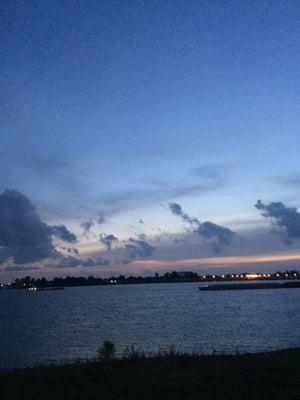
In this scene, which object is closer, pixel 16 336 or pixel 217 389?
pixel 217 389

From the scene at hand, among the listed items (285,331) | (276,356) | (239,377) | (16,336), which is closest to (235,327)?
(285,331)

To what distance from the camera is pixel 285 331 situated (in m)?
65.8

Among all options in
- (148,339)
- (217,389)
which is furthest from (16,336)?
(217,389)

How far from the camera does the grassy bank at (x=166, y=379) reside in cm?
1461

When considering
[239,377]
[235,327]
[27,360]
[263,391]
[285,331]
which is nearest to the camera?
[263,391]

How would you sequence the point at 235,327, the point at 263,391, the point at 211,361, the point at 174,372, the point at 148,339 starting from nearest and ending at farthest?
the point at 263,391 < the point at 174,372 < the point at 211,361 < the point at 148,339 < the point at 235,327

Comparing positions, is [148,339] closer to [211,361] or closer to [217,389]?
[211,361]

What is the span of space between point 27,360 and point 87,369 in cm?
2816

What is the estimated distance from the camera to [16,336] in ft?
226

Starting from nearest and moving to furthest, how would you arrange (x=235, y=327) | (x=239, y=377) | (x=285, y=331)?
1. (x=239, y=377)
2. (x=285, y=331)
3. (x=235, y=327)

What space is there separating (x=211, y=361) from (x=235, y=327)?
173 feet

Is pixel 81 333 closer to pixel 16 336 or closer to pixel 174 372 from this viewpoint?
pixel 16 336

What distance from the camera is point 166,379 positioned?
1692 cm

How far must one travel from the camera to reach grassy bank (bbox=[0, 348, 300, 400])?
1461 centimetres
